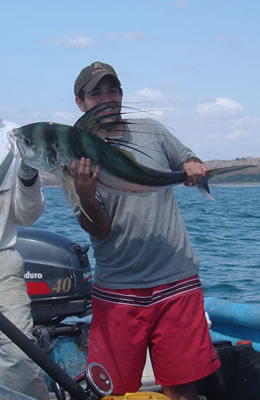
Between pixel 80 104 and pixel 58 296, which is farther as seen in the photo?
pixel 58 296

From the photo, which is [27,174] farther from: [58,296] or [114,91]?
[58,296]

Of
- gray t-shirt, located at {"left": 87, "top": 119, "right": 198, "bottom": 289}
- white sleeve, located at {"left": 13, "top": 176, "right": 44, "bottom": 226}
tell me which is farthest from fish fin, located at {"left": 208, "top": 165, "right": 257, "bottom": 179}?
white sleeve, located at {"left": 13, "top": 176, "right": 44, "bottom": 226}

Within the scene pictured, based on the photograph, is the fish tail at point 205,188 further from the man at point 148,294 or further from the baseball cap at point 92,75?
the baseball cap at point 92,75

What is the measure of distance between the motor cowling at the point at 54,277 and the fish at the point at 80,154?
1830 millimetres

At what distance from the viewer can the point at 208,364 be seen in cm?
315

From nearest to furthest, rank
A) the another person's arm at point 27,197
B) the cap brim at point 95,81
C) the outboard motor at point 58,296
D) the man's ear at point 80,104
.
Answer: the another person's arm at point 27,197 < the cap brim at point 95,81 < the man's ear at point 80,104 < the outboard motor at point 58,296

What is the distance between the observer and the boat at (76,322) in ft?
12.2

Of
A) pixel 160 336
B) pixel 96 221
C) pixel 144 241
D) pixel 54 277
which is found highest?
pixel 96 221

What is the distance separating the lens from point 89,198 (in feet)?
9.27

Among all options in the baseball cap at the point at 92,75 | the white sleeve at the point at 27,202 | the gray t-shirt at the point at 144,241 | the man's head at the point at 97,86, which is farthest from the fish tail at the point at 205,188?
the white sleeve at the point at 27,202

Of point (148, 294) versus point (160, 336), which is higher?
point (148, 294)

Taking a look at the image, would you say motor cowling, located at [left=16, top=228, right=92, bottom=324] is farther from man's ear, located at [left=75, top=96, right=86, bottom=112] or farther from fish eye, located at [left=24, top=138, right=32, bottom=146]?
fish eye, located at [left=24, top=138, right=32, bottom=146]

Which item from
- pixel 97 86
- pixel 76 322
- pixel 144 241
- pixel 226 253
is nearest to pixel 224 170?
pixel 144 241

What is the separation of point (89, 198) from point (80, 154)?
297 millimetres
